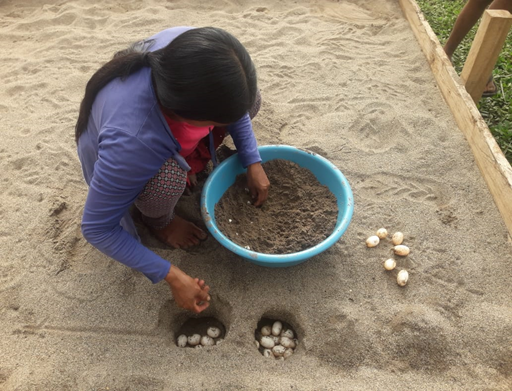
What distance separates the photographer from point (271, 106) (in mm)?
2395

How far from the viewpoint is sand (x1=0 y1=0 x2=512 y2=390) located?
53.1 inches

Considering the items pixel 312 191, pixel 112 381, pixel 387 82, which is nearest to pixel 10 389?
pixel 112 381

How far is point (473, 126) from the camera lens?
2.03 m

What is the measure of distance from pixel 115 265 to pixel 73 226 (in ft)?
0.99

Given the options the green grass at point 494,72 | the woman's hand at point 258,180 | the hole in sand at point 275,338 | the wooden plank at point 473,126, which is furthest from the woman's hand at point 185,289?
the green grass at point 494,72

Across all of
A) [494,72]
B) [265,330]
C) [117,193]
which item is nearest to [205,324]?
[265,330]

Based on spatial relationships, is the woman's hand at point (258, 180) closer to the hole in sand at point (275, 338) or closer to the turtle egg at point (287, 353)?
the hole in sand at point (275, 338)

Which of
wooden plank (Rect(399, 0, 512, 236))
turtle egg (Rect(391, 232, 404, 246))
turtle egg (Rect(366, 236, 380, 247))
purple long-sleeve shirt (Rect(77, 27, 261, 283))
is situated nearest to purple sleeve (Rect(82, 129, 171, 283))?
purple long-sleeve shirt (Rect(77, 27, 261, 283))

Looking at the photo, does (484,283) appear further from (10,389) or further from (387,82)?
(10,389)

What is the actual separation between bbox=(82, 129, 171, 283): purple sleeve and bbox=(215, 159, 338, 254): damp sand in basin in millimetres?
389

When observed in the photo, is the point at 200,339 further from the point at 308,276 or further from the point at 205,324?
the point at 308,276

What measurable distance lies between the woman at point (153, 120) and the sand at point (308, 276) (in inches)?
8.8

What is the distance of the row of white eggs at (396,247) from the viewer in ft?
5.09

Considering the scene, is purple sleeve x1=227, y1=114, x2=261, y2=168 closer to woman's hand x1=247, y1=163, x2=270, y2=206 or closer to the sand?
woman's hand x1=247, y1=163, x2=270, y2=206
